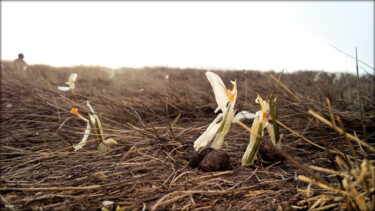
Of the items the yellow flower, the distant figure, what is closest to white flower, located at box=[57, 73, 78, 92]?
the distant figure

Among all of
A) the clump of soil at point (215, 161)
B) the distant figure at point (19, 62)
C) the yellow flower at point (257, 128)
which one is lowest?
the clump of soil at point (215, 161)

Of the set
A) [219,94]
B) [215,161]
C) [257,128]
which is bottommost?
[215,161]

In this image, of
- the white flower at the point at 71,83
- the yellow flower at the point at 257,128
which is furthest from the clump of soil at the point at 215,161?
the white flower at the point at 71,83

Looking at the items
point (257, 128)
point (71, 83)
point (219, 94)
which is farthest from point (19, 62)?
point (257, 128)

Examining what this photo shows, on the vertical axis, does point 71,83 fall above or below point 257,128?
above

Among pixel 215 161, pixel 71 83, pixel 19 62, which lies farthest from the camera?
pixel 19 62

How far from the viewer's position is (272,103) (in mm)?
1328

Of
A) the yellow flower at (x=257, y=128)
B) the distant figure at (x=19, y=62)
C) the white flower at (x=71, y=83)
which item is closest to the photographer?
the yellow flower at (x=257, y=128)

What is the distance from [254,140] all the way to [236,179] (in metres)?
0.20

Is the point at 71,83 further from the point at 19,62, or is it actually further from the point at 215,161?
the point at 215,161

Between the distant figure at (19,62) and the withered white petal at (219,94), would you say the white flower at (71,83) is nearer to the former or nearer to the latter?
the distant figure at (19,62)

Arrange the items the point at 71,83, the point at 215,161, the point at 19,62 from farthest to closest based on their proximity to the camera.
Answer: the point at 19,62, the point at 71,83, the point at 215,161

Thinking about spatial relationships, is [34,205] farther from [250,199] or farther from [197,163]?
[250,199]

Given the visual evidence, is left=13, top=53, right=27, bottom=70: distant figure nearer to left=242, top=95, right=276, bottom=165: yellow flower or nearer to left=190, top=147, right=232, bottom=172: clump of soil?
left=190, top=147, right=232, bottom=172: clump of soil
